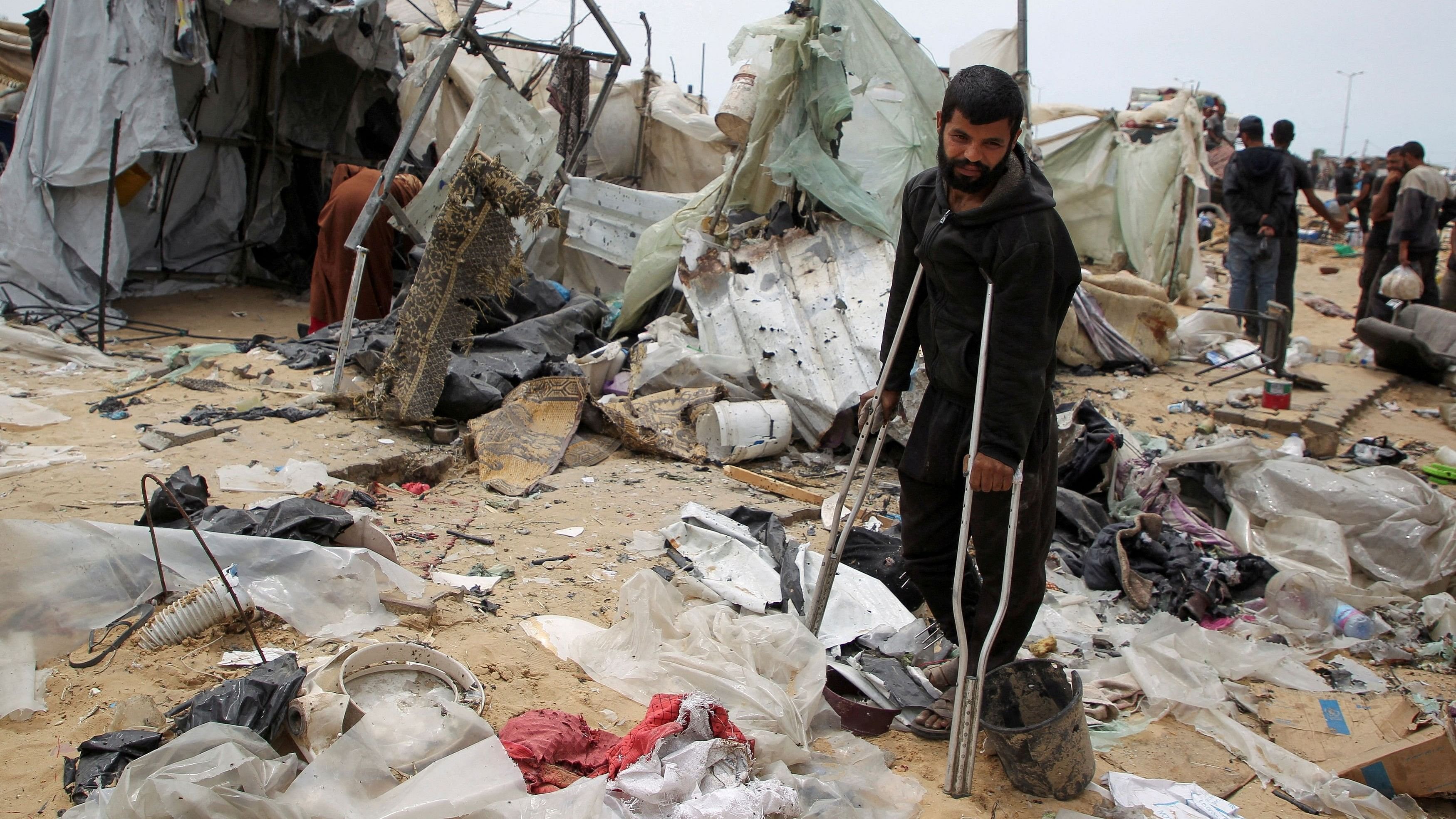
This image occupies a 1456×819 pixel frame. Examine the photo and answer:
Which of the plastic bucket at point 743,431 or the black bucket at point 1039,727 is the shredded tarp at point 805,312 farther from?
the black bucket at point 1039,727

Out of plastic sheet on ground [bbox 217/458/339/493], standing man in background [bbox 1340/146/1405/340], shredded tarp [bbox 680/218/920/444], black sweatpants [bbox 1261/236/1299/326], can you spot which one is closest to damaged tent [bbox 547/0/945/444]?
shredded tarp [bbox 680/218/920/444]

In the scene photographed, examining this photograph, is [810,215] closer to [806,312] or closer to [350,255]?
[806,312]

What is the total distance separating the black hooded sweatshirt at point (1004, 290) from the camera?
7.61ft

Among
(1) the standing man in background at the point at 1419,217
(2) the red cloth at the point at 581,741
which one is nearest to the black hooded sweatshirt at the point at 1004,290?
(2) the red cloth at the point at 581,741

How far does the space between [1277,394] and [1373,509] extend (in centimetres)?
254

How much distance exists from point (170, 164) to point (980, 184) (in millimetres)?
9874

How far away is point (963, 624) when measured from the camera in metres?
2.45

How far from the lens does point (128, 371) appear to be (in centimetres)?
664

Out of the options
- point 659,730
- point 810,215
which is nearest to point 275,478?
point 659,730

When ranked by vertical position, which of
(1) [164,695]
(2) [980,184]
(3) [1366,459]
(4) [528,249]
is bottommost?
(3) [1366,459]

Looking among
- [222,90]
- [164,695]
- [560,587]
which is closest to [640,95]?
[222,90]

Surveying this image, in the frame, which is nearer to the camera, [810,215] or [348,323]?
[348,323]

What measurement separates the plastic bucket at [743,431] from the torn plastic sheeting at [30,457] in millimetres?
3148

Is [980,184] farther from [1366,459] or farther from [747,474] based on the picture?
[1366,459]
